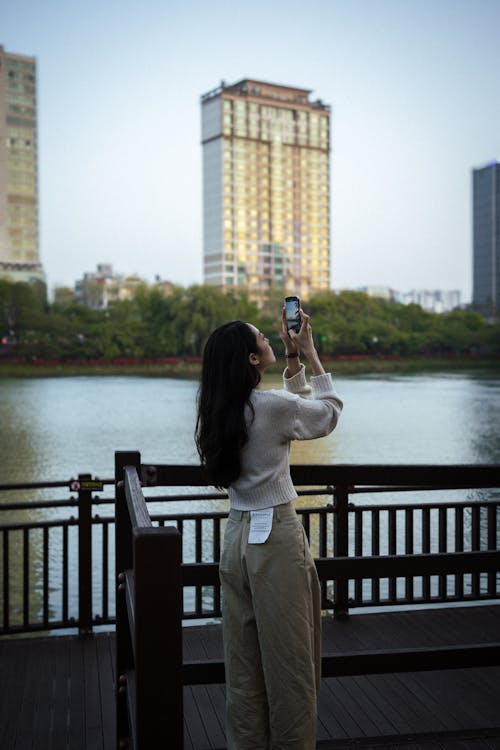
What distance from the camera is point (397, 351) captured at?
7656cm

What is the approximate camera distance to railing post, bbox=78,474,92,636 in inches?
175

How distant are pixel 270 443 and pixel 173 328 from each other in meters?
62.6

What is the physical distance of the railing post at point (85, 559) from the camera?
4438 mm

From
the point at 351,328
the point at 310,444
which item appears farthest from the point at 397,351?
the point at 310,444

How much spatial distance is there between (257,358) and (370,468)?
0.63 m

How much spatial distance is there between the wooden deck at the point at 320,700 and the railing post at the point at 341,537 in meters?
0.17

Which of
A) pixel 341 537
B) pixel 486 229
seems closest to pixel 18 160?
pixel 486 229

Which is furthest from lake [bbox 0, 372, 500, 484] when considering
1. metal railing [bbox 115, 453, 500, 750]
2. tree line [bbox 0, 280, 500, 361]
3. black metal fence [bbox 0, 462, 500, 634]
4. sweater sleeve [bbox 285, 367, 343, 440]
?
sweater sleeve [bbox 285, 367, 343, 440]

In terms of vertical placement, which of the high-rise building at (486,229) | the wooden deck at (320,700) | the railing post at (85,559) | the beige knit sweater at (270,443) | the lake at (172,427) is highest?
the high-rise building at (486,229)

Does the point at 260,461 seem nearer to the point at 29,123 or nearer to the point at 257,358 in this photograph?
the point at 257,358

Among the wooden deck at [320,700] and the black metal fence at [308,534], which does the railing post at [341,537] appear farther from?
the wooden deck at [320,700]

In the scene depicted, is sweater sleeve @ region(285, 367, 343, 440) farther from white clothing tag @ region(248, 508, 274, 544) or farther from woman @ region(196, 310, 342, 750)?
white clothing tag @ region(248, 508, 274, 544)

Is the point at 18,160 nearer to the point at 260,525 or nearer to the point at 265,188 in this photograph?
the point at 265,188

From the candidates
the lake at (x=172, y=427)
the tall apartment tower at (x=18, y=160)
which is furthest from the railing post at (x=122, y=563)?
the tall apartment tower at (x=18, y=160)
